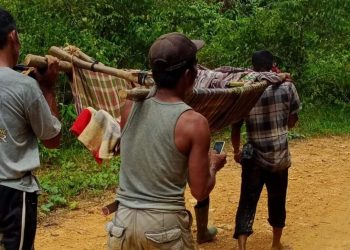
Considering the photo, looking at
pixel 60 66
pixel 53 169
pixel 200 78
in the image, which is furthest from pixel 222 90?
pixel 53 169

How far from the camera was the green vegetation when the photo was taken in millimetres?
8141

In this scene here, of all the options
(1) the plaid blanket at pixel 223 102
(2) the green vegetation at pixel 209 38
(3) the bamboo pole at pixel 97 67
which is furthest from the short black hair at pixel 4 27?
(2) the green vegetation at pixel 209 38

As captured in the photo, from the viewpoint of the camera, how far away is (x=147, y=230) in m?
2.77

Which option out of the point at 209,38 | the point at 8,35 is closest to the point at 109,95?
the point at 8,35

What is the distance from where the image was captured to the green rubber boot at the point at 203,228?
16.8 ft

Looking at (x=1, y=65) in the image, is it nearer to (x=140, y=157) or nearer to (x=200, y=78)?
(x=140, y=157)

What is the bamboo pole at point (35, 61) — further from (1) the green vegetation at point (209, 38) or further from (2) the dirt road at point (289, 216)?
(1) the green vegetation at point (209, 38)

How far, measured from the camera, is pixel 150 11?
30.8 ft

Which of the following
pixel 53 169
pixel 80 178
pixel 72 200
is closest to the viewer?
pixel 72 200

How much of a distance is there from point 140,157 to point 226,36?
796 cm

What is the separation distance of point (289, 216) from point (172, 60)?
3771 mm

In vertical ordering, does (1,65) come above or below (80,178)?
above

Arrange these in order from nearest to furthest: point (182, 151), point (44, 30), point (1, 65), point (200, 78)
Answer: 1. point (182, 151)
2. point (1, 65)
3. point (200, 78)
4. point (44, 30)

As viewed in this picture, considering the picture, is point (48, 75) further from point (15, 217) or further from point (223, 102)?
point (223, 102)
